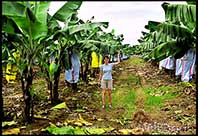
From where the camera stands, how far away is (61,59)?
1070 cm

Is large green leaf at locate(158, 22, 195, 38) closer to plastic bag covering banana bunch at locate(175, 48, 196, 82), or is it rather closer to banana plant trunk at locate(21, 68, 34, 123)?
banana plant trunk at locate(21, 68, 34, 123)

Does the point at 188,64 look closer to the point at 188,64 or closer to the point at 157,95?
the point at 188,64


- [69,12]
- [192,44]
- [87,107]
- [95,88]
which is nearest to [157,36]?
[192,44]

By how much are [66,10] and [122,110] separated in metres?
3.46

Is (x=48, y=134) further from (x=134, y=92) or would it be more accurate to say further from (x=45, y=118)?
(x=134, y=92)

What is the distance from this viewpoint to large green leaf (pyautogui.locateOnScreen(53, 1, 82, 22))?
25.4ft

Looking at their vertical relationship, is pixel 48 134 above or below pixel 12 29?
below

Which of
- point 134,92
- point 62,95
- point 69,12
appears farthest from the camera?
point 134,92

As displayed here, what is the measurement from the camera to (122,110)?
9773 mm

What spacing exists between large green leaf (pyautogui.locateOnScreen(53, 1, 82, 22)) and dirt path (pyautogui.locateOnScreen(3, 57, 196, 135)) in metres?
2.30

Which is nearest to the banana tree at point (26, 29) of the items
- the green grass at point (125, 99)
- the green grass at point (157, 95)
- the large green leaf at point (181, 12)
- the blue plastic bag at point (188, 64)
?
the large green leaf at point (181, 12)

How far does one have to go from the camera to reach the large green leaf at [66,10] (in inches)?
305

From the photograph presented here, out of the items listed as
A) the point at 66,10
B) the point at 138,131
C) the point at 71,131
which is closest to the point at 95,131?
the point at 71,131

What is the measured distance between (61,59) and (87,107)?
1.80 metres
